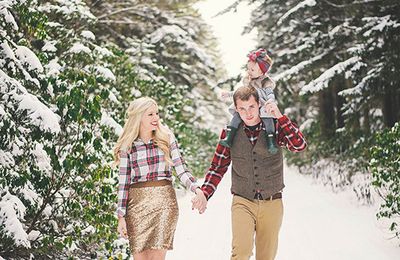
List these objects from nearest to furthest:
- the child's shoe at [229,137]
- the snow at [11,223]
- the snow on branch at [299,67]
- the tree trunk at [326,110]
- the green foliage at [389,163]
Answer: the child's shoe at [229,137] < the snow at [11,223] < the green foliage at [389,163] < the snow on branch at [299,67] < the tree trunk at [326,110]

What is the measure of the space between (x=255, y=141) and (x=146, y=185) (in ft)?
3.63

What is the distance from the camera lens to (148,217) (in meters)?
4.68

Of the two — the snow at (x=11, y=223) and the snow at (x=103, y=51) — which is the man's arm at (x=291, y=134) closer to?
the snow at (x=11, y=223)

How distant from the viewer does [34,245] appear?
237 inches

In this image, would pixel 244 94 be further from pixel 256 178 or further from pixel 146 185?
pixel 146 185

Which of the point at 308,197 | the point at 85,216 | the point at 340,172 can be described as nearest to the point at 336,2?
the point at 340,172

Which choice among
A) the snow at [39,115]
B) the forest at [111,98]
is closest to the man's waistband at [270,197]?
the forest at [111,98]

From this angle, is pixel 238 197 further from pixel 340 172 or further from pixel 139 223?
pixel 340 172

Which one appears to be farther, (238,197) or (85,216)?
(85,216)

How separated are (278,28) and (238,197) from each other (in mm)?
18934

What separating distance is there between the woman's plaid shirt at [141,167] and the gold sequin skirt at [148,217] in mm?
86

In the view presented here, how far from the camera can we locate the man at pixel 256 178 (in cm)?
442

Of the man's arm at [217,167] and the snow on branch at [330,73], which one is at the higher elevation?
the snow on branch at [330,73]

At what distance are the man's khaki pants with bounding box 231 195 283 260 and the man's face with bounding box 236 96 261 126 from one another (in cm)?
72
